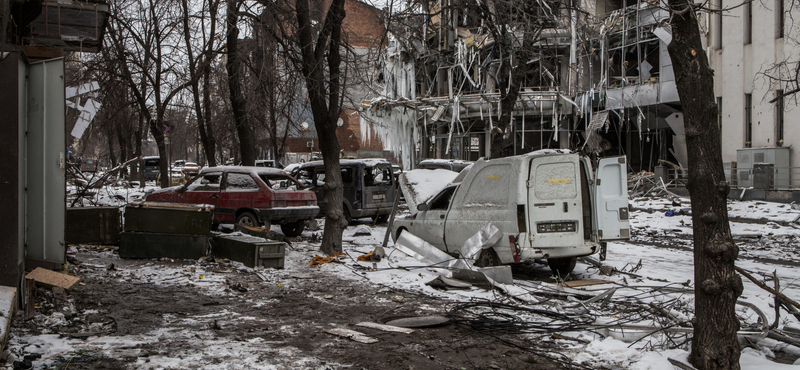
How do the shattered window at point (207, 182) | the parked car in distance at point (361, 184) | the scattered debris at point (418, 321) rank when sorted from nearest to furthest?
the scattered debris at point (418, 321) → the shattered window at point (207, 182) → the parked car in distance at point (361, 184)

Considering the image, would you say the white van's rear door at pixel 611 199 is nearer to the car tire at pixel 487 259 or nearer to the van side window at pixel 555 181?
the van side window at pixel 555 181

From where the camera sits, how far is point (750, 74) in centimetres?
2188

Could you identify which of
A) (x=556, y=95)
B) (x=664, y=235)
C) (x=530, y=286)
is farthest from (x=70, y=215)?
Result: (x=556, y=95)

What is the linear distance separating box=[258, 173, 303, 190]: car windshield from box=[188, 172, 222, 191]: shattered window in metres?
1.02

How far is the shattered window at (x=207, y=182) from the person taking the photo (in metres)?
13.5

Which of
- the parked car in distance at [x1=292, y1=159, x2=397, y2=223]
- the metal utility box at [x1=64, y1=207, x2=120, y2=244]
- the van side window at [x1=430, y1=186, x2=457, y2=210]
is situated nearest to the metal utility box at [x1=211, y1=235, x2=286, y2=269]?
the metal utility box at [x1=64, y1=207, x2=120, y2=244]

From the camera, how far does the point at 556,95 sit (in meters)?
29.1

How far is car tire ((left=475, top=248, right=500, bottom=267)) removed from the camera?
861 centimetres

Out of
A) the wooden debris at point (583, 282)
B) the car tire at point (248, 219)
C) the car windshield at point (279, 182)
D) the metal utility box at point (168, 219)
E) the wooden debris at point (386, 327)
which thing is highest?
the car windshield at point (279, 182)

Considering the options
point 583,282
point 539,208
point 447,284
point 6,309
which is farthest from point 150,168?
point 6,309

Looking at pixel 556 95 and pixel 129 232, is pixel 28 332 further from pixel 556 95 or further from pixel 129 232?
pixel 556 95

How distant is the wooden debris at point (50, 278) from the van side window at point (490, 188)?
559 cm

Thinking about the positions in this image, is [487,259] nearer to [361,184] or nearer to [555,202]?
[555,202]

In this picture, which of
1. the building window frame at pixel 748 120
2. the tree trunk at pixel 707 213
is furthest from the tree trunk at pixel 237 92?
the building window frame at pixel 748 120
